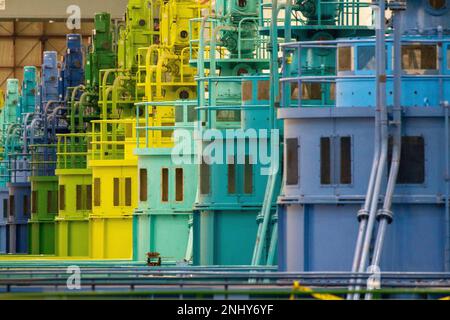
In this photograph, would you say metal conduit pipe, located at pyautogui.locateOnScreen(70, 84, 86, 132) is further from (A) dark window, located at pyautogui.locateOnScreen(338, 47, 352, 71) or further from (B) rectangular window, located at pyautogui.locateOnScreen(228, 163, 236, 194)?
(A) dark window, located at pyautogui.locateOnScreen(338, 47, 352, 71)

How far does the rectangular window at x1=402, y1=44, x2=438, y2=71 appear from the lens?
3916 centimetres

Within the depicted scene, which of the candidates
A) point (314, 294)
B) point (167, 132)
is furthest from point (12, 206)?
point (314, 294)

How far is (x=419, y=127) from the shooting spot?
126 ft

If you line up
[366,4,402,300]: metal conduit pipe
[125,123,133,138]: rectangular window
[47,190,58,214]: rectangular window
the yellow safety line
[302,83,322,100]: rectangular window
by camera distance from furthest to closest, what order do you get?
[47,190,58,214]: rectangular window → [125,123,133,138]: rectangular window → [302,83,322,100]: rectangular window → [366,4,402,300]: metal conduit pipe → the yellow safety line

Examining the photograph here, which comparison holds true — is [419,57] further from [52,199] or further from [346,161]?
[52,199]

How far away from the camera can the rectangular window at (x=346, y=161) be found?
1531 inches

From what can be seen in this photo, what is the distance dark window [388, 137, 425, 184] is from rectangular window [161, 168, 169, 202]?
75.7 ft

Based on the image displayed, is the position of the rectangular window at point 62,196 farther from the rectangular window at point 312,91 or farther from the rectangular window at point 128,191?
the rectangular window at point 312,91

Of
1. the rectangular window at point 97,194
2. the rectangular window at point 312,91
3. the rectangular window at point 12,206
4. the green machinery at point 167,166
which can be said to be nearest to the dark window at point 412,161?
the rectangular window at point 312,91

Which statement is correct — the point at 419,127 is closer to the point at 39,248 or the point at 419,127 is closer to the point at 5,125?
the point at 39,248

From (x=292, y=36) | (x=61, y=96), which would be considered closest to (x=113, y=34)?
(x=61, y=96)

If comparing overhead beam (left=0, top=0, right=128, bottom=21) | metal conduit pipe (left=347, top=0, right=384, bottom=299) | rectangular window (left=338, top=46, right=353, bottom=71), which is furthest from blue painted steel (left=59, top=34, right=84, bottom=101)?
metal conduit pipe (left=347, top=0, right=384, bottom=299)

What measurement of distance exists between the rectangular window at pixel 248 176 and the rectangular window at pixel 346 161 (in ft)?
40.3

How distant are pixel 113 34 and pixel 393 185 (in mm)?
51099
